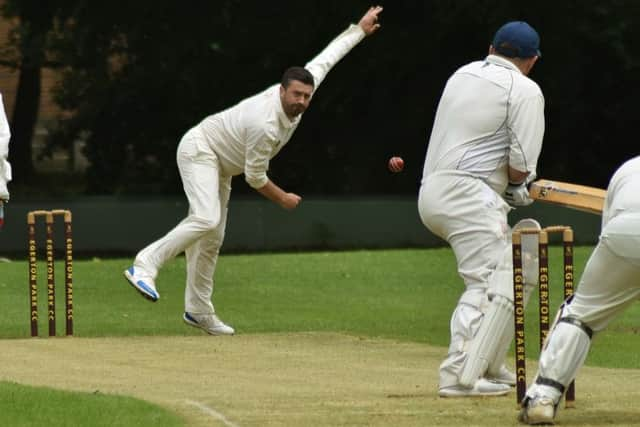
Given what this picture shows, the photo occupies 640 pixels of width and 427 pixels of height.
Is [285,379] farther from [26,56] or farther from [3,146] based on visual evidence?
[26,56]

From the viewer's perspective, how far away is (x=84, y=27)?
29.2 meters

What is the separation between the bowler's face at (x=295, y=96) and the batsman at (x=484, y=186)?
2.96 m

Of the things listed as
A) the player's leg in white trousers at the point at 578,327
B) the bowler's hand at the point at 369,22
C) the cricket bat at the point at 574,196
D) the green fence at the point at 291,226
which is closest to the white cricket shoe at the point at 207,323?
the bowler's hand at the point at 369,22

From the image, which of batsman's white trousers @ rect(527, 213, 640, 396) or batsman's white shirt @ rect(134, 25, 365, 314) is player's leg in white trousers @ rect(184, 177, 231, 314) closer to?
batsman's white shirt @ rect(134, 25, 365, 314)

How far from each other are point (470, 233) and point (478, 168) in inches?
14.0

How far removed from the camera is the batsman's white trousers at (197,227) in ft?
39.4

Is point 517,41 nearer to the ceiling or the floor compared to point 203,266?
nearer to the ceiling

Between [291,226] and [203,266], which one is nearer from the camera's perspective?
[203,266]

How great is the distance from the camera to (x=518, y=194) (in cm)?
888

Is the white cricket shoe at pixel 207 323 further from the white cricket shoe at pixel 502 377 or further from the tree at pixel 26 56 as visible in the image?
the tree at pixel 26 56

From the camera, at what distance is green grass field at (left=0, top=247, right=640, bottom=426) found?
830 centimetres

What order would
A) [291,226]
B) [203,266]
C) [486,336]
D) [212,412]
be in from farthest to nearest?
[291,226] → [203,266] → [486,336] → [212,412]

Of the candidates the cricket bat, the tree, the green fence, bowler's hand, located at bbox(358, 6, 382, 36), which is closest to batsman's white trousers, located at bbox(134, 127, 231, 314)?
bowler's hand, located at bbox(358, 6, 382, 36)

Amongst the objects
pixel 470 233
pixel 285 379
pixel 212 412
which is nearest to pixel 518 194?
pixel 470 233
